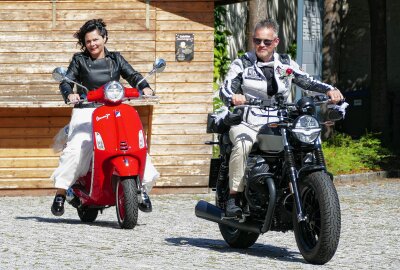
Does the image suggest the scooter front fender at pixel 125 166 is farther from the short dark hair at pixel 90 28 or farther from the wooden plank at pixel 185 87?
the wooden plank at pixel 185 87

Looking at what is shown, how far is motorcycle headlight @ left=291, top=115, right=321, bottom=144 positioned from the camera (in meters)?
8.79

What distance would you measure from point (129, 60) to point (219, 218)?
23.4 ft

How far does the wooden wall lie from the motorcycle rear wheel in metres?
4.37

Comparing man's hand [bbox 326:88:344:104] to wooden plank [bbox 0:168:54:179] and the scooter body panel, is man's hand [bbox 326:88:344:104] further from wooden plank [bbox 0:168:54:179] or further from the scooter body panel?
wooden plank [bbox 0:168:54:179]

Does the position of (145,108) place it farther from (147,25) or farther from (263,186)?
(263,186)

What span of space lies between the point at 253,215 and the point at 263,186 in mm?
254

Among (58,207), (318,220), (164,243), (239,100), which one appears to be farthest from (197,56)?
(318,220)

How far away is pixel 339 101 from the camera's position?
909 centimetres

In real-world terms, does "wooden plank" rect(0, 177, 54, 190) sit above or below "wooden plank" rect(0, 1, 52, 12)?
below

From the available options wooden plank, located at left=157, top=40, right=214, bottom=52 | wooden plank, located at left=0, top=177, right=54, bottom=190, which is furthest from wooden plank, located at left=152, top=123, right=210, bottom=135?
wooden plank, located at left=0, top=177, right=54, bottom=190

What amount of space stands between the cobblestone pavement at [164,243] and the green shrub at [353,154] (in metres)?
5.90

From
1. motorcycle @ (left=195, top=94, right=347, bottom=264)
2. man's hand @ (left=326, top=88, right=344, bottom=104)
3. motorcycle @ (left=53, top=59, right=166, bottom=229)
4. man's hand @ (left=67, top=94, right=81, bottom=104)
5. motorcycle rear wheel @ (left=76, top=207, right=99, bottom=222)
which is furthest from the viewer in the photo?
motorcycle rear wheel @ (left=76, top=207, right=99, bottom=222)

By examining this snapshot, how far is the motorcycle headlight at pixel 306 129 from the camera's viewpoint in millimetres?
8789

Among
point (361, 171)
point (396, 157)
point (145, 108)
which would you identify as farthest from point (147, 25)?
point (396, 157)
